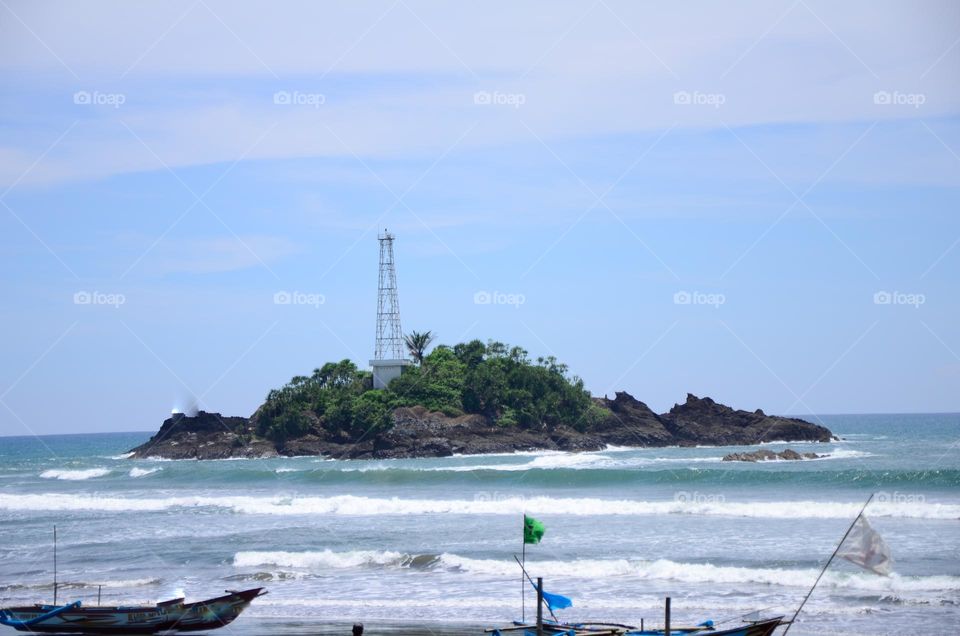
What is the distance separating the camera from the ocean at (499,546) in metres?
19.4

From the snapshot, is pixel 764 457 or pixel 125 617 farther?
pixel 764 457

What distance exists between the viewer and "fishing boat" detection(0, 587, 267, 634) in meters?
17.5

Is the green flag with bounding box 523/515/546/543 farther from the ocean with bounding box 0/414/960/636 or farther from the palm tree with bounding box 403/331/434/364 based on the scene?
the palm tree with bounding box 403/331/434/364

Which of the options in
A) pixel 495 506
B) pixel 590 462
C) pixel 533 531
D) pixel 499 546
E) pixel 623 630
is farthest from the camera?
pixel 590 462

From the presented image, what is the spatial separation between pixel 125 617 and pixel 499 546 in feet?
36.0

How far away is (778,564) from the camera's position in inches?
912

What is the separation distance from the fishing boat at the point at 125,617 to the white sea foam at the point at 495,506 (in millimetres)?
16676

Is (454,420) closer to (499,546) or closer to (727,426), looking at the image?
(727,426)

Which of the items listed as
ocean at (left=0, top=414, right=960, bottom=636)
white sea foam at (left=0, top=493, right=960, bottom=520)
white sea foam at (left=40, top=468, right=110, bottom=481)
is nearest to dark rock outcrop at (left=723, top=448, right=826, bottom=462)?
ocean at (left=0, top=414, right=960, bottom=636)

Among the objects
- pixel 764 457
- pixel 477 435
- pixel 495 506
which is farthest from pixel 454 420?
pixel 495 506

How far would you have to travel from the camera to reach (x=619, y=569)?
913 inches

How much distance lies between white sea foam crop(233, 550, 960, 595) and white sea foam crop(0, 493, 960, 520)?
8.62 meters

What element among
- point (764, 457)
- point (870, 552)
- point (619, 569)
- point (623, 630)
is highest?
point (764, 457)

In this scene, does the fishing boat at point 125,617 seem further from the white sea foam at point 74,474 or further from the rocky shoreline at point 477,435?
the rocky shoreline at point 477,435
